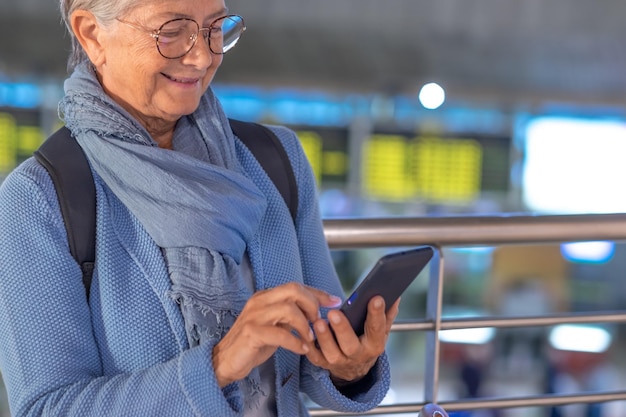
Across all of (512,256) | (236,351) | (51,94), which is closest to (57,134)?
(236,351)

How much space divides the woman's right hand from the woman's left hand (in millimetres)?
18

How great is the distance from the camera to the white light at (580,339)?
29.9ft

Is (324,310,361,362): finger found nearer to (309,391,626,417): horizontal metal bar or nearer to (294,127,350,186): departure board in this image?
(309,391,626,417): horizontal metal bar

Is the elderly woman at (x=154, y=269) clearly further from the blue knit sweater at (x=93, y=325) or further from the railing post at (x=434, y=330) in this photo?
the railing post at (x=434, y=330)

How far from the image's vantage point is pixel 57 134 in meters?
1.23

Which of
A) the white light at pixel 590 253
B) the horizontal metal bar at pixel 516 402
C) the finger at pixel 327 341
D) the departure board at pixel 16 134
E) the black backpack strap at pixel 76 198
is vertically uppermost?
the departure board at pixel 16 134

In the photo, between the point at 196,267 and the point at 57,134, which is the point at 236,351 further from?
the point at 57,134

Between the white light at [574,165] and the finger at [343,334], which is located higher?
the white light at [574,165]

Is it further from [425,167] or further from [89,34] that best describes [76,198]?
[425,167]

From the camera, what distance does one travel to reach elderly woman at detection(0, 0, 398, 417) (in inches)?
44.1

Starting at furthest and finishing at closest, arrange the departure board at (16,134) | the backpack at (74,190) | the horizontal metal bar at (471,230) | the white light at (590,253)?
the white light at (590,253) < the departure board at (16,134) < the horizontal metal bar at (471,230) < the backpack at (74,190)

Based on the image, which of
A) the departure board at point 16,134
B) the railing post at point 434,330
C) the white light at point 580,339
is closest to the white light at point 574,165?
the white light at point 580,339

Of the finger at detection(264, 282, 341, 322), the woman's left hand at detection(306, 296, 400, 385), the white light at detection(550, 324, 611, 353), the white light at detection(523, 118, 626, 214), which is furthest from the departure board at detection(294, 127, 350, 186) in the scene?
the finger at detection(264, 282, 341, 322)

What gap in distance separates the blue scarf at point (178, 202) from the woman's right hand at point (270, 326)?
0.09m
